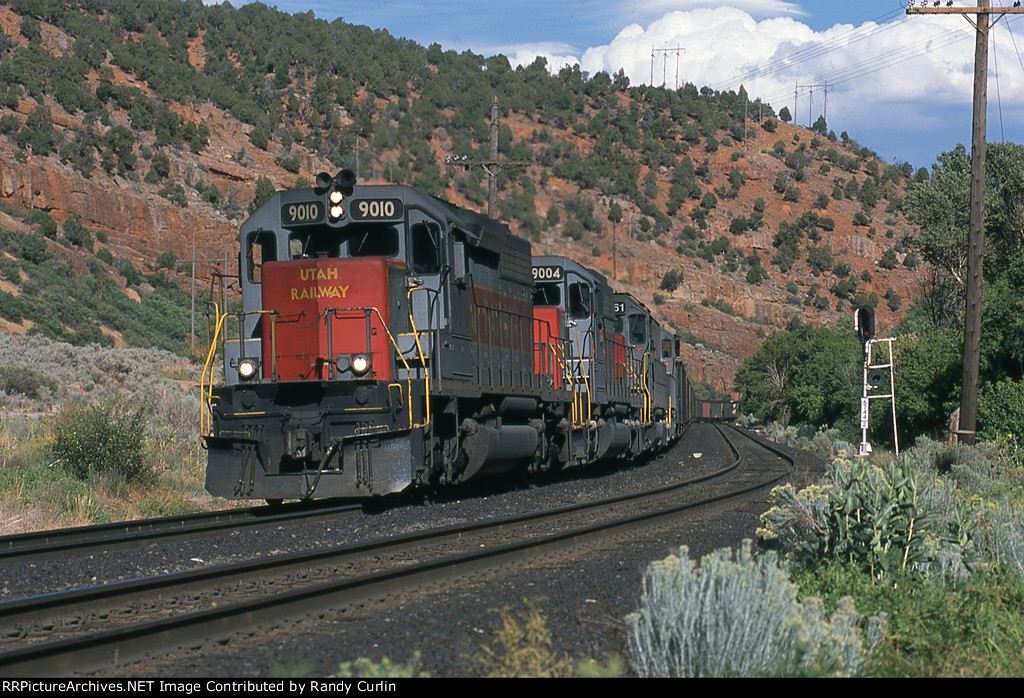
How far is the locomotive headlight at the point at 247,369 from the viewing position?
13367 millimetres

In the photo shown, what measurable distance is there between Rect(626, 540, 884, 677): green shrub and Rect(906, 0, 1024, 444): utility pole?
54.9ft

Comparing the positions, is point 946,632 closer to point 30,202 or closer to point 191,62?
point 30,202

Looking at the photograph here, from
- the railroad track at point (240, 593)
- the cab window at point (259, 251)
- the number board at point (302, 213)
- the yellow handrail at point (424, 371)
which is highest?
the number board at point (302, 213)

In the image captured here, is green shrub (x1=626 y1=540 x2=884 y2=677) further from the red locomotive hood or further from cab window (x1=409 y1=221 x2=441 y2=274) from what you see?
cab window (x1=409 y1=221 x2=441 y2=274)

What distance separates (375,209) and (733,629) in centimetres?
953

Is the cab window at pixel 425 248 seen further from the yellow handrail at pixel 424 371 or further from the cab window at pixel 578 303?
the cab window at pixel 578 303

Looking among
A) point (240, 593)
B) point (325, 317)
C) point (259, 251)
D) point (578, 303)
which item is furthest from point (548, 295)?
point (240, 593)

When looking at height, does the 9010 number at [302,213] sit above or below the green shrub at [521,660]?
above

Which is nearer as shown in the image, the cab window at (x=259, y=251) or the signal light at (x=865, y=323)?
the cab window at (x=259, y=251)

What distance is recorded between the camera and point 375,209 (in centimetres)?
1391

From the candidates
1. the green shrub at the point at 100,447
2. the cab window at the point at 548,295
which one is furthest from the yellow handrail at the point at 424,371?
the cab window at the point at 548,295

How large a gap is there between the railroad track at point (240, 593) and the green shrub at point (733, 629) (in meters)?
2.69

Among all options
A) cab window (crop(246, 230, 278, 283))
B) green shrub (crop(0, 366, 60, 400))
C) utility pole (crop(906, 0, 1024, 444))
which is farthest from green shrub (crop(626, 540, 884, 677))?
green shrub (crop(0, 366, 60, 400))

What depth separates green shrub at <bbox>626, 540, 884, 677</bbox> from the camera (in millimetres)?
5293
